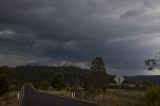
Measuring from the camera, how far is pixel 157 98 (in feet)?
107

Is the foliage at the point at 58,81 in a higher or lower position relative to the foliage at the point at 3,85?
higher

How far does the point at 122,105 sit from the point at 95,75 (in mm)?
42071

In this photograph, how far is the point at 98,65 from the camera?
244ft

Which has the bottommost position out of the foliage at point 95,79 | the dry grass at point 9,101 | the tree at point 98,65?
the dry grass at point 9,101

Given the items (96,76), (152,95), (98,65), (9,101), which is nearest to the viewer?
(152,95)

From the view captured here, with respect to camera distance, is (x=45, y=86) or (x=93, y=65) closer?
(x=93, y=65)

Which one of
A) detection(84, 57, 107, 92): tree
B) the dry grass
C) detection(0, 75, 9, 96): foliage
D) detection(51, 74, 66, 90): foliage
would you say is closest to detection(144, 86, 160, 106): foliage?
the dry grass

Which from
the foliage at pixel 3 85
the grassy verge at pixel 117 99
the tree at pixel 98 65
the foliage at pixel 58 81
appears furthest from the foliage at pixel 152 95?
the foliage at pixel 58 81

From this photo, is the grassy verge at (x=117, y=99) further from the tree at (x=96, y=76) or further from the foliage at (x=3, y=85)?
the foliage at (x=3, y=85)

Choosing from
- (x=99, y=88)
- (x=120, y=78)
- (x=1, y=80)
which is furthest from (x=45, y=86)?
(x=120, y=78)

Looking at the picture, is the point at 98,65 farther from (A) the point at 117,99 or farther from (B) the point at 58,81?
(B) the point at 58,81

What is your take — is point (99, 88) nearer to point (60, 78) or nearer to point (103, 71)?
point (103, 71)

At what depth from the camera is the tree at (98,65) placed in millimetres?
73688

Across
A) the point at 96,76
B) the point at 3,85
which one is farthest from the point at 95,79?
the point at 3,85
